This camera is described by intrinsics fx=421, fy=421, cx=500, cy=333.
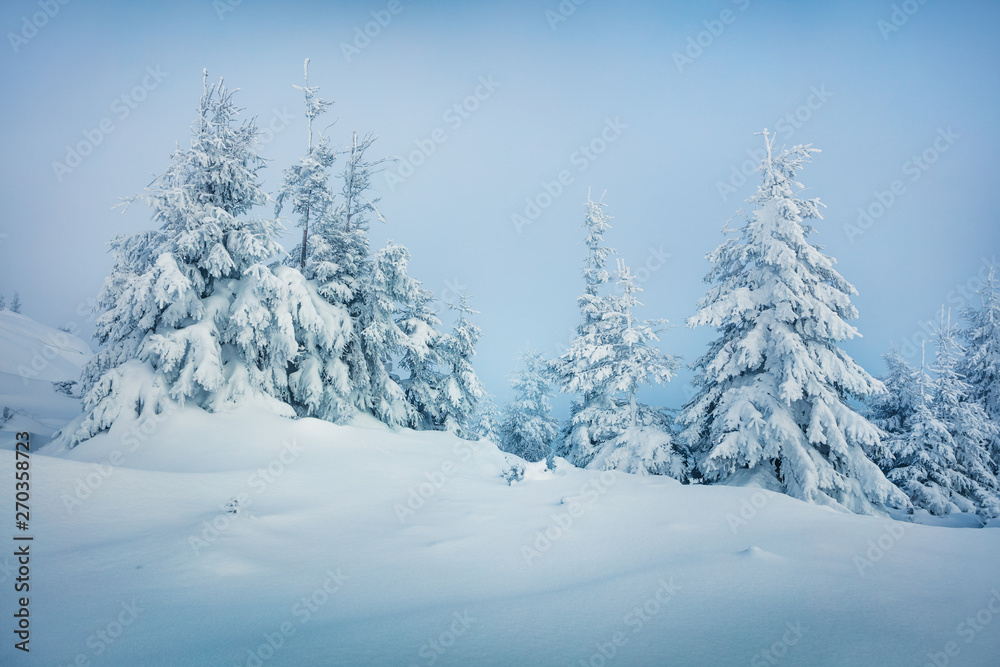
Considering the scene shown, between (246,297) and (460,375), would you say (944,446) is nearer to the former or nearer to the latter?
(460,375)

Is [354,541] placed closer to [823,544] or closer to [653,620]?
[653,620]

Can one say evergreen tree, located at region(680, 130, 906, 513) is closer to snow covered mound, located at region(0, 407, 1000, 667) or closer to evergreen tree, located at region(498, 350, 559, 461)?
snow covered mound, located at region(0, 407, 1000, 667)

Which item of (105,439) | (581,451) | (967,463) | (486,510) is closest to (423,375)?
(581,451)

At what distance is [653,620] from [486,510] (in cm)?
441

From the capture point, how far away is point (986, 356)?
22609 millimetres

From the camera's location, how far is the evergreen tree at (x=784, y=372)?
1170 cm

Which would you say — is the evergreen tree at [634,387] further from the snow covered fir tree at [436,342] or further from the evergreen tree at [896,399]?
the evergreen tree at [896,399]

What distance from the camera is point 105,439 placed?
11023 mm

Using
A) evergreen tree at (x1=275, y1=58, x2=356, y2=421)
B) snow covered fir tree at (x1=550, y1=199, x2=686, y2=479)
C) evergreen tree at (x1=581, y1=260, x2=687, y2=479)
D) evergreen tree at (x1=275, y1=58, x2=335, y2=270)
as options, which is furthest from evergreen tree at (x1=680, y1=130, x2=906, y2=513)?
evergreen tree at (x1=275, y1=58, x2=335, y2=270)

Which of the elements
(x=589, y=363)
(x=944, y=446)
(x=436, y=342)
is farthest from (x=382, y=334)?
(x=944, y=446)

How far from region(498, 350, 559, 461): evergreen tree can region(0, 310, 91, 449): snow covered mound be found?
22.9 meters

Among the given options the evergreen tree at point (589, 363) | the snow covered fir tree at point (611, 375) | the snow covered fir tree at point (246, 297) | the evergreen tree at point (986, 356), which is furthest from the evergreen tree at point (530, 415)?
the evergreen tree at point (986, 356)

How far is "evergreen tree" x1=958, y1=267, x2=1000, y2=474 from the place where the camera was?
2247 centimetres

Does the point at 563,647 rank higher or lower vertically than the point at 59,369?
higher
